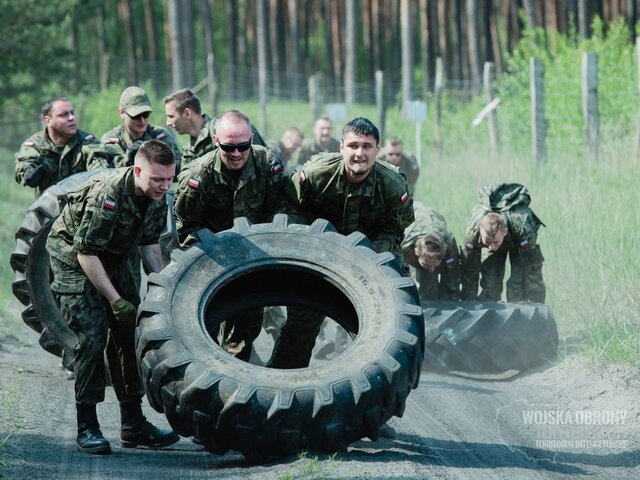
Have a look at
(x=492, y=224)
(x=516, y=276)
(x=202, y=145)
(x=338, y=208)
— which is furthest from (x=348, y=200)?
(x=516, y=276)

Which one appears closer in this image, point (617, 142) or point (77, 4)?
point (617, 142)

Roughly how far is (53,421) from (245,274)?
1.84 metres

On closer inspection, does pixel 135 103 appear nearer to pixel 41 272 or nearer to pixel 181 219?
pixel 41 272

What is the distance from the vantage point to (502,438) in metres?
6.98

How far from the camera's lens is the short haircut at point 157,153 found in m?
6.16

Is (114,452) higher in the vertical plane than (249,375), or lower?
lower

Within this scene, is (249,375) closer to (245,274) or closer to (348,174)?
(245,274)

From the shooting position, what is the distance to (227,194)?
23.4 feet

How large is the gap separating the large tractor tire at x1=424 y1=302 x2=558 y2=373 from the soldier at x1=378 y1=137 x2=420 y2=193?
421 centimetres

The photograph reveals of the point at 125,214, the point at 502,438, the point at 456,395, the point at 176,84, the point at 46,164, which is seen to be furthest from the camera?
the point at 176,84

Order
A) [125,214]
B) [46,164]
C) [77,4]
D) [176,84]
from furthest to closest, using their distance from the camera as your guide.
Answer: [176,84] < [77,4] < [46,164] < [125,214]

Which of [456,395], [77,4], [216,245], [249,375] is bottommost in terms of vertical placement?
[456,395]

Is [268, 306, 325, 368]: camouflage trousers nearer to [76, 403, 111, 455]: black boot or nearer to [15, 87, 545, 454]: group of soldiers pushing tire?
[15, 87, 545, 454]: group of soldiers pushing tire

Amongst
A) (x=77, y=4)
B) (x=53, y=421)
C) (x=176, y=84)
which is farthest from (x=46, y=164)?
(x=176, y=84)
